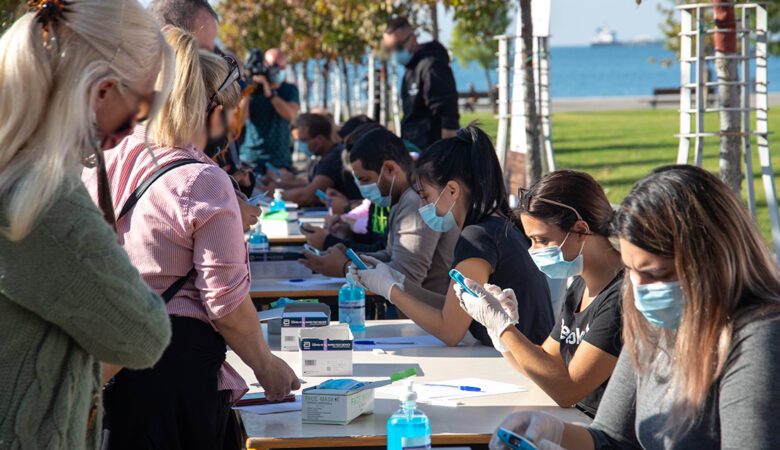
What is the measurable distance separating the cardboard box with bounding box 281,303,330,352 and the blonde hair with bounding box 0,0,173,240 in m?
1.72

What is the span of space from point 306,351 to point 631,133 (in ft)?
66.7

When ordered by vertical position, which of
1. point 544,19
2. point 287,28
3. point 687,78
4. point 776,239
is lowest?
point 776,239

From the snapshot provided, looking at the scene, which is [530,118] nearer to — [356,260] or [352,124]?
[352,124]

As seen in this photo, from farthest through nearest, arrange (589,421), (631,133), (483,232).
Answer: (631,133) < (483,232) < (589,421)

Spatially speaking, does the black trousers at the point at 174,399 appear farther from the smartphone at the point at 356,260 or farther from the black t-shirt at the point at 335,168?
the black t-shirt at the point at 335,168

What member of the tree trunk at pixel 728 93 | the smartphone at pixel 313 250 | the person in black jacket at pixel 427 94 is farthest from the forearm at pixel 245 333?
the person in black jacket at pixel 427 94

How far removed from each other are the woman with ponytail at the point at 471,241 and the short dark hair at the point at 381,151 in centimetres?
121

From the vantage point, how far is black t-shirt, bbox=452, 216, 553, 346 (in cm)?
343

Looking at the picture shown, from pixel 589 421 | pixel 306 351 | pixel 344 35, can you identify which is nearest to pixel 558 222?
pixel 589 421

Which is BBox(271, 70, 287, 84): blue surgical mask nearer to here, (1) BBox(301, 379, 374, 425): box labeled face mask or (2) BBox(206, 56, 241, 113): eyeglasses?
(2) BBox(206, 56, 241, 113): eyeglasses

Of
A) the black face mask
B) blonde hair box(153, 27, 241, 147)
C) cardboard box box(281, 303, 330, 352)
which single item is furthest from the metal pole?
blonde hair box(153, 27, 241, 147)

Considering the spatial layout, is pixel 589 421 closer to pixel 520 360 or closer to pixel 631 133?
pixel 520 360

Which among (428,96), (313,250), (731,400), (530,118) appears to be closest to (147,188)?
(731,400)

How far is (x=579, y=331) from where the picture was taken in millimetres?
2848
